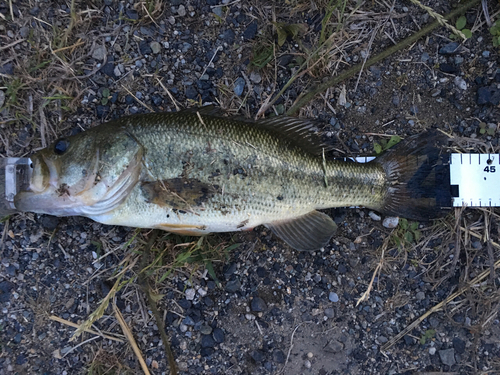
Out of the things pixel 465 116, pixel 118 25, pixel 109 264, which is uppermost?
pixel 118 25

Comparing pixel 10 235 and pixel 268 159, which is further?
pixel 10 235

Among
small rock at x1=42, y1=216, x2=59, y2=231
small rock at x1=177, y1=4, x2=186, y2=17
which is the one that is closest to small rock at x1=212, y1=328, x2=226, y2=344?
small rock at x1=42, y1=216, x2=59, y2=231

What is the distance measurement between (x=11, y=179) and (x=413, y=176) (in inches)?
129

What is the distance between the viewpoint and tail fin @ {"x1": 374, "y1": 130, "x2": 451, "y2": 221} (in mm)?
2725

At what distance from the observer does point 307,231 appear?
272 centimetres

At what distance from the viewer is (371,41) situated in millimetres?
2922

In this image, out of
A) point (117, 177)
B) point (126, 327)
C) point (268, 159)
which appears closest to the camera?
point (117, 177)

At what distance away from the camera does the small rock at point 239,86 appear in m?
2.91

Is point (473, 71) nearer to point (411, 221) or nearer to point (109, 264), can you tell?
point (411, 221)

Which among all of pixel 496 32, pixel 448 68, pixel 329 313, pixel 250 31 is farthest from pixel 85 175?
pixel 496 32

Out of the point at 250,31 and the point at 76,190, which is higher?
the point at 250,31

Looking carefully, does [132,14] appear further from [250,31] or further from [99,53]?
[250,31]

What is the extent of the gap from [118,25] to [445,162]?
3.03 meters

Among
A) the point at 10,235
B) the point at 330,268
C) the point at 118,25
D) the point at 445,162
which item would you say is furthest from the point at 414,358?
the point at 118,25
